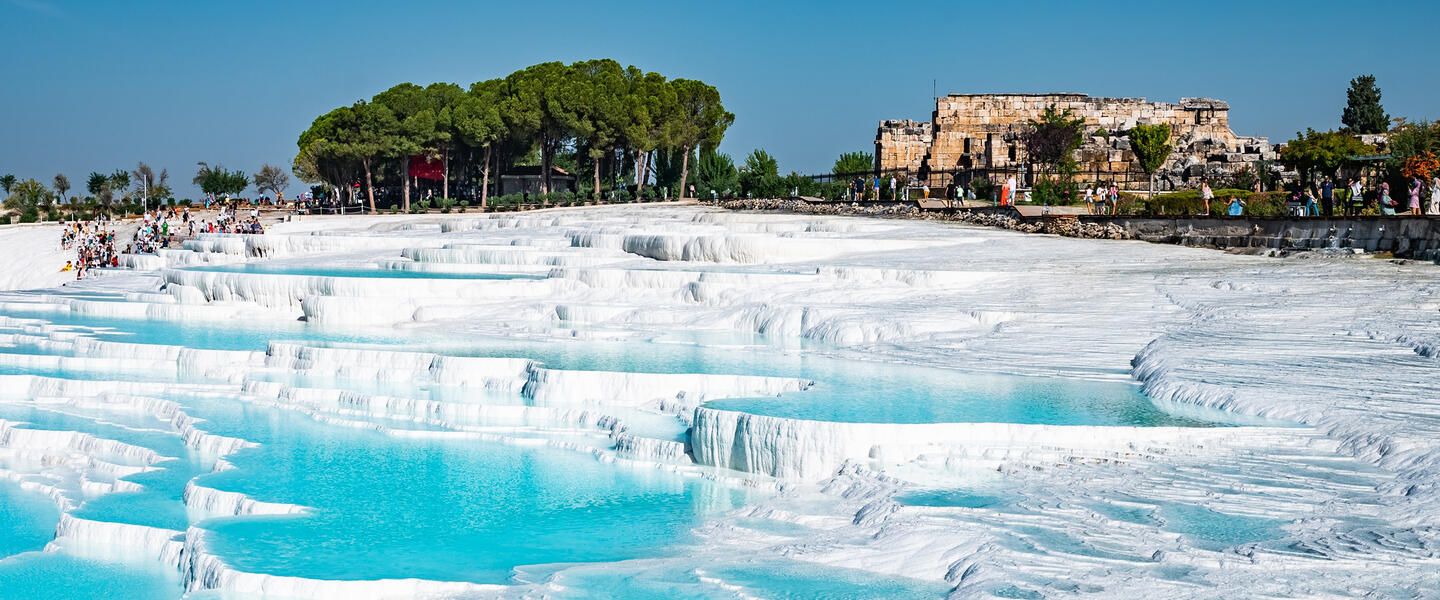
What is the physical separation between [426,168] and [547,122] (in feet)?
40.9

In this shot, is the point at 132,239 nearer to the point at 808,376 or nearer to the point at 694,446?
the point at 808,376

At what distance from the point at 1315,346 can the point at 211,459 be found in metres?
9.28

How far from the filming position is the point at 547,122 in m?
41.7

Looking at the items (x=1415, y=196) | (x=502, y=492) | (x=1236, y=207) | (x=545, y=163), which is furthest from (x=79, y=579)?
(x=545, y=163)

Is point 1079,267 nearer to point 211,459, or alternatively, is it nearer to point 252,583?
point 211,459

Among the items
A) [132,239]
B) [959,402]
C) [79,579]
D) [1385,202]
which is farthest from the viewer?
[132,239]

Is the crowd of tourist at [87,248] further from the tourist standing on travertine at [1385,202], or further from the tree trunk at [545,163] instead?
the tourist standing on travertine at [1385,202]

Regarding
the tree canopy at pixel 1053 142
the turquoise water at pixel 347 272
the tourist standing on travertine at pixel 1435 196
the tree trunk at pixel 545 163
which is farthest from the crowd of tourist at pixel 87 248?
the tree canopy at pixel 1053 142

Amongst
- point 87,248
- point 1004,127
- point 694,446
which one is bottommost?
point 694,446

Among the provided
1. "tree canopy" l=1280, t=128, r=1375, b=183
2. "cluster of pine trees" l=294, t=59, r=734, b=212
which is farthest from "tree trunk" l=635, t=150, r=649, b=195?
"tree canopy" l=1280, t=128, r=1375, b=183

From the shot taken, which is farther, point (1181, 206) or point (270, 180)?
point (270, 180)

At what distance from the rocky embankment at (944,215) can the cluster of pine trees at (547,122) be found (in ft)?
28.9

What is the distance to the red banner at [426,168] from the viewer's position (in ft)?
168

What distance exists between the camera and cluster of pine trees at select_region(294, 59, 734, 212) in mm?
40844
